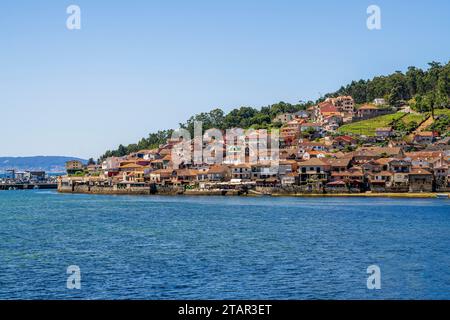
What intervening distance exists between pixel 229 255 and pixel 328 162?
4630 cm

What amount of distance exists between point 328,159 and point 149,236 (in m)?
42.9

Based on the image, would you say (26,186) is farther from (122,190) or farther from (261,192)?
(261,192)

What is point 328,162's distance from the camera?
68.1 m

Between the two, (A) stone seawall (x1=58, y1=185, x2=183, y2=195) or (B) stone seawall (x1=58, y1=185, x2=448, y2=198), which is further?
(A) stone seawall (x1=58, y1=185, x2=183, y2=195)

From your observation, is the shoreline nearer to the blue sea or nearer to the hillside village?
the hillside village

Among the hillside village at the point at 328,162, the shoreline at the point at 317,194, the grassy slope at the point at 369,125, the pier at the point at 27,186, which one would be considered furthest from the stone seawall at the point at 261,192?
the pier at the point at 27,186

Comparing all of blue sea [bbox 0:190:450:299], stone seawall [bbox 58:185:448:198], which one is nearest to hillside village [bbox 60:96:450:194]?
stone seawall [bbox 58:185:448:198]

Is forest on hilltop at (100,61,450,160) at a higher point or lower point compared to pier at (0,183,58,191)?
higher

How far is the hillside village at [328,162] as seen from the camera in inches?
2547

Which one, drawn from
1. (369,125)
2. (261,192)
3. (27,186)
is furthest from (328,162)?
(27,186)

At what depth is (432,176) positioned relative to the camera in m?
62.6

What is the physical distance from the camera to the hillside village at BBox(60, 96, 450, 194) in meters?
64.7

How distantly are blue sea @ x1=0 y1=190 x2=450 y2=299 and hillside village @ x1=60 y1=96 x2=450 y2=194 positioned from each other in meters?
22.9

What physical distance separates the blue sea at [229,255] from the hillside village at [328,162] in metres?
22.9
